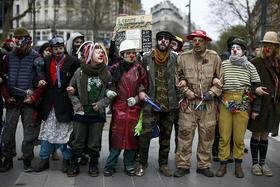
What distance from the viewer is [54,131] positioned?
6066 mm

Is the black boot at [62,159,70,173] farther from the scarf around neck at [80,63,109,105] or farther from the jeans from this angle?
the scarf around neck at [80,63,109,105]

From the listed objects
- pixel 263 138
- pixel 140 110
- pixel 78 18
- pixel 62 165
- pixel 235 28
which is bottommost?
pixel 62 165

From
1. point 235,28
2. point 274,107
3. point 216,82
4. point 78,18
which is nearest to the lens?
point 216,82

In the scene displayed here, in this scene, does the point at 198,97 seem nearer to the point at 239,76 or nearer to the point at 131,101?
the point at 239,76

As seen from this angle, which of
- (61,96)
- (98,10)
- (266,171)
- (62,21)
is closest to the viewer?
(61,96)

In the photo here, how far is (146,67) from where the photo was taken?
6.02 m

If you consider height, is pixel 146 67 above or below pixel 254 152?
above

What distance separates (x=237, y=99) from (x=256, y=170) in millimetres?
1175

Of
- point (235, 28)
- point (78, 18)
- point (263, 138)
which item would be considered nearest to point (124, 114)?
point (263, 138)

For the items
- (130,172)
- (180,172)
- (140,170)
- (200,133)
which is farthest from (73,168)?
(200,133)

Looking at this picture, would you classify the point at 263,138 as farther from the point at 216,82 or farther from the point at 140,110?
the point at 140,110

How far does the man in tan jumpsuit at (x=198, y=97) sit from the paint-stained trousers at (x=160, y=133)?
18 centimetres

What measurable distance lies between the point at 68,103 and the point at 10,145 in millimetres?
1075

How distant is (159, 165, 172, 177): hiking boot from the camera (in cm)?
611
